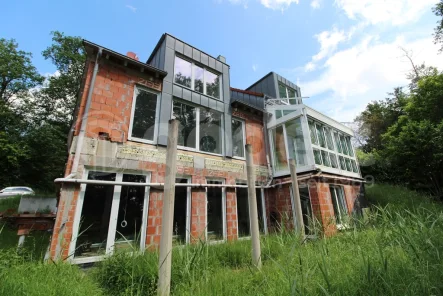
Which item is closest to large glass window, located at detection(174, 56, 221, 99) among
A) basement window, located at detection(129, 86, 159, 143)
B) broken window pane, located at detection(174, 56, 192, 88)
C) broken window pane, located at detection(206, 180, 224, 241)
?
broken window pane, located at detection(174, 56, 192, 88)

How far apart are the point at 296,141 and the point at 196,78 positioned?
4.83 metres

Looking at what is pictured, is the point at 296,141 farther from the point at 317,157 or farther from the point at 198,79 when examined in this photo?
the point at 198,79

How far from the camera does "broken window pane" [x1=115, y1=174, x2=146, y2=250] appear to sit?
16.6 ft

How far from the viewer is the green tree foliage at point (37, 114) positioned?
67.1 ft

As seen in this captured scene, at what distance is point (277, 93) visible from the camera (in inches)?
463

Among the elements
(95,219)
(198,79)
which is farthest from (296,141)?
(95,219)

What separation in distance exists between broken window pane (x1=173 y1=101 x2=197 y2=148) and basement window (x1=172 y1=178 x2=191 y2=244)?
53.4 inches

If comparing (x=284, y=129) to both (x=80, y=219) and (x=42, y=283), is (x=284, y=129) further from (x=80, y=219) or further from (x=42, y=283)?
(x=42, y=283)

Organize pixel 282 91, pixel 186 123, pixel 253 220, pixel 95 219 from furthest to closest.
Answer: pixel 282 91 → pixel 186 123 → pixel 95 219 → pixel 253 220

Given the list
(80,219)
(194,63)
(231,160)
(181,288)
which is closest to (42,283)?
(181,288)

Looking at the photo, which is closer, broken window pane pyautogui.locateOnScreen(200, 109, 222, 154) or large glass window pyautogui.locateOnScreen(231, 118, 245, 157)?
broken window pane pyautogui.locateOnScreen(200, 109, 222, 154)

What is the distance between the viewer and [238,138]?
28.2 ft

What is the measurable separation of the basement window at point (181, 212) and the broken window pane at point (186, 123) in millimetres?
1358

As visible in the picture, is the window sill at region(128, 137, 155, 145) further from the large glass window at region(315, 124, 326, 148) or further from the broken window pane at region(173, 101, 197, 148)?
the large glass window at region(315, 124, 326, 148)
